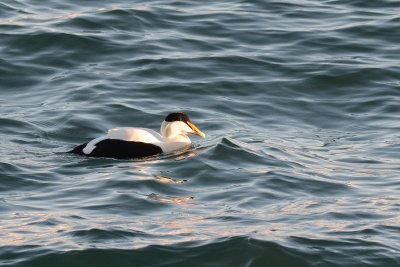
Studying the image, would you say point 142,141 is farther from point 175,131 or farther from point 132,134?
point 175,131

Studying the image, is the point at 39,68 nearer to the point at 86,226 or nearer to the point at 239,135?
the point at 239,135

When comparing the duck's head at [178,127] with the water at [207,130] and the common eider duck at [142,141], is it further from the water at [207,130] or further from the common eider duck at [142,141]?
the water at [207,130]

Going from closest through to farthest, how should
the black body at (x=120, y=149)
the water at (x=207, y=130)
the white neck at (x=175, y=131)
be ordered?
1. the water at (x=207, y=130)
2. the black body at (x=120, y=149)
3. the white neck at (x=175, y=131)

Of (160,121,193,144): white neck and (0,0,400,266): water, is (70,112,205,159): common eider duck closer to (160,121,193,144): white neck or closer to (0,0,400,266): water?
(160,121,193,144): white neck

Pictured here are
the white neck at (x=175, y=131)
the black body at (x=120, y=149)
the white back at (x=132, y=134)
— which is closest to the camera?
the black body at (x=120, y=149)

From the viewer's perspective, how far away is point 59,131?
40.4 feet

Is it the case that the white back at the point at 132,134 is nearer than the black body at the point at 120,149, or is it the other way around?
the black body at the point at 120,149

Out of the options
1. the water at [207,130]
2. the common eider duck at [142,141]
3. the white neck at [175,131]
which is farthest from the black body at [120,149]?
the white neck at [175,131]

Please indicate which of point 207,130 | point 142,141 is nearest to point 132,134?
point 142,141

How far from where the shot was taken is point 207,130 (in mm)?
12523

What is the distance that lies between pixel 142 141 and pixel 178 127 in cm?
56

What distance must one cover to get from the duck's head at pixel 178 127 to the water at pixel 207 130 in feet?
0.79

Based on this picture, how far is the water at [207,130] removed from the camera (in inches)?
319

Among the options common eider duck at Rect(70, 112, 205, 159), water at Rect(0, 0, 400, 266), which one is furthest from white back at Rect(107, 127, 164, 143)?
water at Rect(0, 0, 400, 266)
